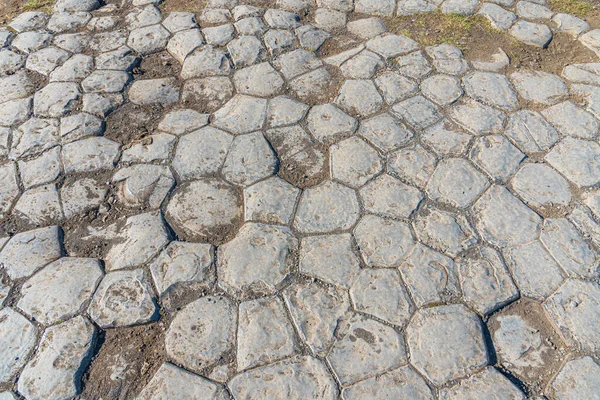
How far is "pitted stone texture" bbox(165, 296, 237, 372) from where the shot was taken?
2336mm

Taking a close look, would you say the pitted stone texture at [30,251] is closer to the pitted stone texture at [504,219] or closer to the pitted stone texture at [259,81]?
the pitted stone texture at [259,81]

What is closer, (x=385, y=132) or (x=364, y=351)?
(x=364, y=351)

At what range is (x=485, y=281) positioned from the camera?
2574 millimetres

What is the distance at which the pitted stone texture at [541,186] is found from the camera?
9.60 feet

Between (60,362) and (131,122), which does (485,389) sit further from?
(131,122)

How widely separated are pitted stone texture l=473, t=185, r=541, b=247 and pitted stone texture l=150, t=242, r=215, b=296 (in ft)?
5.05

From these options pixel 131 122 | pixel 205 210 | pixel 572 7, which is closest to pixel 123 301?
pixel 205 210

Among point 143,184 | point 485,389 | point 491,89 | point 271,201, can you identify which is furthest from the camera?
point 491,89

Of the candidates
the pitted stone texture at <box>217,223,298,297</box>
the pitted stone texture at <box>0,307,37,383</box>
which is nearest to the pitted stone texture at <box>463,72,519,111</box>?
the pitted stone texture at <box>217,223,298,297</box>

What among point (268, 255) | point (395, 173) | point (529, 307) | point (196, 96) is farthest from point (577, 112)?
point (196, 96)

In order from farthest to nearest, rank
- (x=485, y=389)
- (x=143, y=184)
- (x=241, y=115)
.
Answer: (x=241, y=115)
(x=143, y=184)
(x=485, y=389)

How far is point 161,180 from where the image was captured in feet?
10.1

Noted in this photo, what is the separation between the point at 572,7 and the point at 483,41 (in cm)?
102

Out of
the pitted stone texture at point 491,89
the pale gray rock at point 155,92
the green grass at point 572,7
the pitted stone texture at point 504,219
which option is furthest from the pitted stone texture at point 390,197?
the green grass at point 572,7
